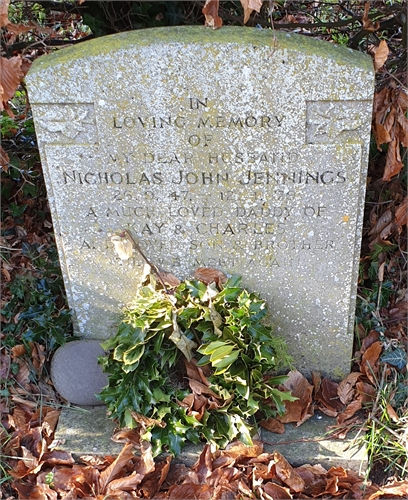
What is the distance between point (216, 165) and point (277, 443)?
1291mm

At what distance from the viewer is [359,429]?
2637 mm

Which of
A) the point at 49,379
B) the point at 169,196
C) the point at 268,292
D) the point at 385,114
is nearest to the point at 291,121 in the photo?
the point at 385,114

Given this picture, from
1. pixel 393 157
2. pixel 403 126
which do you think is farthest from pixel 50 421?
pixel 403 126

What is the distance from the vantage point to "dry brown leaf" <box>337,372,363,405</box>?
109 inches

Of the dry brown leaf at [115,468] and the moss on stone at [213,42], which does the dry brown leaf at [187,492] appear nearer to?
the dry brown leaf at [115,468]

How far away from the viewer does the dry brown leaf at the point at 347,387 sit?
2.77 m

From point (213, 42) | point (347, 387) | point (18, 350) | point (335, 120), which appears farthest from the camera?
point (18, 350)

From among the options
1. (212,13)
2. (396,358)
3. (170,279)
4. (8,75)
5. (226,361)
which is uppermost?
(212,13)

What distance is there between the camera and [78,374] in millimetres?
2824

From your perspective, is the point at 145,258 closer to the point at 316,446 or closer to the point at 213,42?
the point at 213,42

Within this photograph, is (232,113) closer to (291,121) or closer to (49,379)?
(291,121)

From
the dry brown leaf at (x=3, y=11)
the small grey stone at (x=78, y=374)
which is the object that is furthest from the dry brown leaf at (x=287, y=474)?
the dry brown leaf at (x=3, y=11)

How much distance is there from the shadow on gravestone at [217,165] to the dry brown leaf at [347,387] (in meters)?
0.07

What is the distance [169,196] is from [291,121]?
25.3 inches
